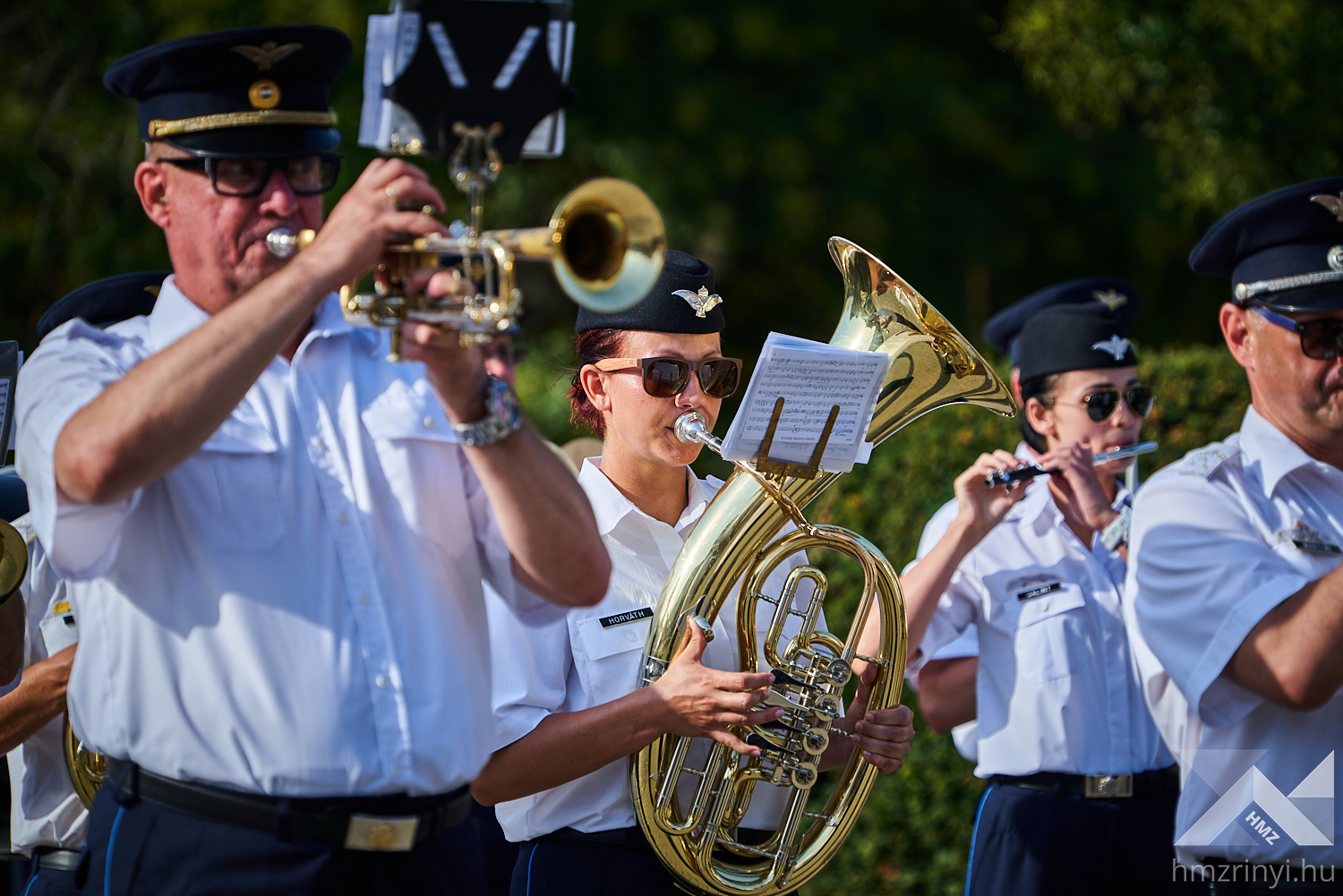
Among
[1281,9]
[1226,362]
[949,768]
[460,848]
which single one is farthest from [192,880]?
[1281,9]

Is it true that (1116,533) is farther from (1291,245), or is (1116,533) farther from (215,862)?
(215,862)

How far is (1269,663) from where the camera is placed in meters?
2.99

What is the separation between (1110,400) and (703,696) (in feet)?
7.62

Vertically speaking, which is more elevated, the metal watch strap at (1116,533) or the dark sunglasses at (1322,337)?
the dark sunglasses at (1322,337)

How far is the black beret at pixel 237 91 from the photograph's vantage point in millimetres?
2424

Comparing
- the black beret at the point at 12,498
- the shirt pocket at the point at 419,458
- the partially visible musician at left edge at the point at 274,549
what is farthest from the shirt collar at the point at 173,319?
the black beret at the point at 12,498

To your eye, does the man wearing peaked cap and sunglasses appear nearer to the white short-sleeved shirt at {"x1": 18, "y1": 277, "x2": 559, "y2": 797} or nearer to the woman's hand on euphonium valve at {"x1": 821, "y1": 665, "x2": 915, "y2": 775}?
the woman's hand on euphonium valve at {"x1": 821, "y1": 665, "x2": 915, "y2": 775}

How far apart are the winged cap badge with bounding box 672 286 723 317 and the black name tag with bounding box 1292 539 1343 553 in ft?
4.77

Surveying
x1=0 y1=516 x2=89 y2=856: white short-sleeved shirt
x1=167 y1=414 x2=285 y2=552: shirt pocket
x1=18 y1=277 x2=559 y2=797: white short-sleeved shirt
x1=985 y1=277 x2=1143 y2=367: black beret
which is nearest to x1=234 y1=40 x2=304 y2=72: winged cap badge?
x1=18 y1=277 x2=559 y2=797: white short-sleeved shirt

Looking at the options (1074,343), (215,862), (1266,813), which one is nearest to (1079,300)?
(1074,343)

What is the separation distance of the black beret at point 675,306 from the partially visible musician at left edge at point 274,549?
1.06 metres

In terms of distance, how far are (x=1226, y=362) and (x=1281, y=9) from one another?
5.07 feet

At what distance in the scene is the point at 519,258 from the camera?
205cm

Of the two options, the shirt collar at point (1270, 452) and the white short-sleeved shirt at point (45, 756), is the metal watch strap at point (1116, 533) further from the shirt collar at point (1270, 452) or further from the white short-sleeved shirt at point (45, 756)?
the white short-sleeved shirt at point (45, 756)
